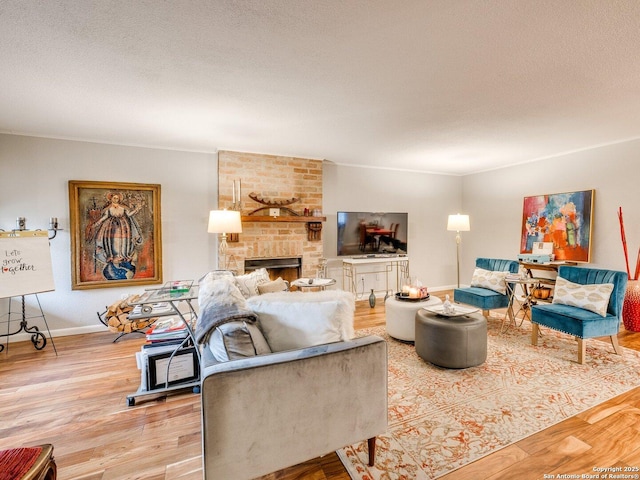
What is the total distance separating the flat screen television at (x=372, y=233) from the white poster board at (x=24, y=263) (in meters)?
3.83

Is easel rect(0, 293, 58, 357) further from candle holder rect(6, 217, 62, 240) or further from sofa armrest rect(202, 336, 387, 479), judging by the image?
sofa armrest rect(202, 336, 387, 479)

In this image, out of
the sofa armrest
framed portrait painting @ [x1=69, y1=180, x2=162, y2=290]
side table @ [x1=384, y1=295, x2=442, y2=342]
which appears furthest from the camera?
framed portrait painting @ [x1=69, y1=180, x2=162, y2=290]

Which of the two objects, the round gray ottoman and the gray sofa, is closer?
the gray sofa

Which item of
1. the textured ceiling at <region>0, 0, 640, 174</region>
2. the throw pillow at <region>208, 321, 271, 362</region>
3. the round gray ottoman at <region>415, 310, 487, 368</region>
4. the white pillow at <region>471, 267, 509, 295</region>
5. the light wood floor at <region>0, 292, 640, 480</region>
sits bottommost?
the light wood floor at <region>0, 292, 640, 480</region>

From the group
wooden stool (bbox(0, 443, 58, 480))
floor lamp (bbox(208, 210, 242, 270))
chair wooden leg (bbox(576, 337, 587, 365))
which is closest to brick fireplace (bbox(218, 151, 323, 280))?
floor lamp (bbox(208, 210, 242, 270))

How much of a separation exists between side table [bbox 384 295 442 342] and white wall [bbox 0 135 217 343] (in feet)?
8.71

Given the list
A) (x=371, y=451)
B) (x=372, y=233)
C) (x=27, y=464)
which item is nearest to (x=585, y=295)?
(x=371, y=451)

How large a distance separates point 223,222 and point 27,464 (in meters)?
2.63

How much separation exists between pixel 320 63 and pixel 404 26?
60 centimetres

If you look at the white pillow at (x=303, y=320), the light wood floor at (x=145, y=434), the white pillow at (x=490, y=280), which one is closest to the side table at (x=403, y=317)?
the white pillow at (x=490, y=280)

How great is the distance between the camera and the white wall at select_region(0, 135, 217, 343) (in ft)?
11.4

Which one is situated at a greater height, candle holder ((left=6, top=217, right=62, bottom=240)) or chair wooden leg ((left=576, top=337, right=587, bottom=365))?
candle holder ((left=6, top=217, right=62, bottom=240))

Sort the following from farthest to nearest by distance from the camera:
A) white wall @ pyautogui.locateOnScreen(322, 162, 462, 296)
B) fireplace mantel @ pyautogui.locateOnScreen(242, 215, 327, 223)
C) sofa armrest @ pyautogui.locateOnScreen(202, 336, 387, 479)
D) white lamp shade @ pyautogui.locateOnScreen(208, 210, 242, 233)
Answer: white wall @ pyautogui.locateOnScreen(322, 162, 462, 296), fireplace mantel @ pyautogui.locateOnScreen(242, 215, 327, 223), white lamp shade @ pyautogui.locateOnScreen(208, 210, 242, 233), sofa armrest @ pyautogui.locateOnScreen(202, 336, 387, 479)

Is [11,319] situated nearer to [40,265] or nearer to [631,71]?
[40,265]
